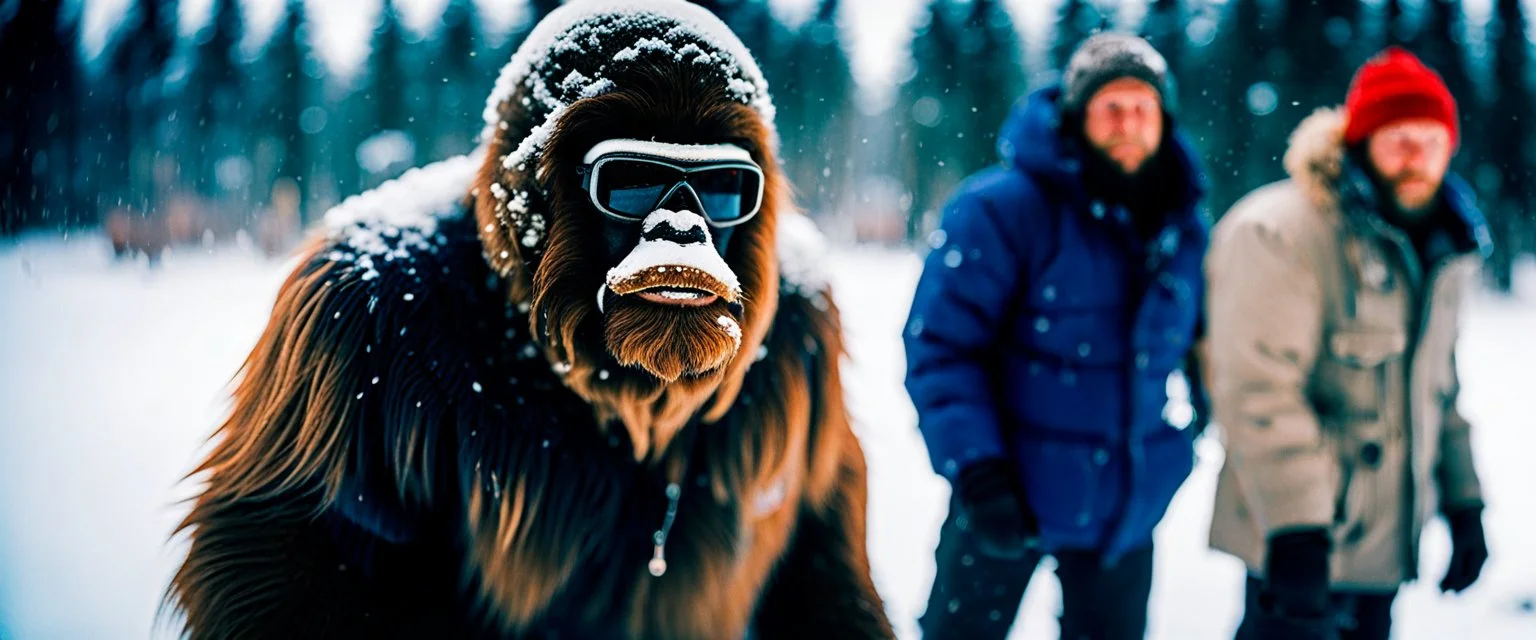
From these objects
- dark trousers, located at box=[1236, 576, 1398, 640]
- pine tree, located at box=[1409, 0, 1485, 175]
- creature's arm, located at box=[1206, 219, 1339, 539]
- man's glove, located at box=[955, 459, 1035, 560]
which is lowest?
dark trousers, located at box=[1236, 576, 1398, 640]

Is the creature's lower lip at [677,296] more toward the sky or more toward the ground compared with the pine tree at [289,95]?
more toward the ground

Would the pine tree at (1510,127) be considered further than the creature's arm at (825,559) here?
Yes

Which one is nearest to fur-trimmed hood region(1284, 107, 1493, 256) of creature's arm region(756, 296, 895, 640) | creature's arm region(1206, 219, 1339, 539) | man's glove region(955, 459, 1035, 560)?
creature's arm region(1206, 219, 1339, 539)

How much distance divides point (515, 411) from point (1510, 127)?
8021 millimetres

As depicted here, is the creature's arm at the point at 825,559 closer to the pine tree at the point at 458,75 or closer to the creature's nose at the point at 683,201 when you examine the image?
the creature's nose at the point at 683,201

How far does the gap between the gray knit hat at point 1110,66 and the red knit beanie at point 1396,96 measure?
0.52 metres

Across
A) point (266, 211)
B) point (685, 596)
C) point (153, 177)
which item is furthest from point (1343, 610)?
point (153, 177)

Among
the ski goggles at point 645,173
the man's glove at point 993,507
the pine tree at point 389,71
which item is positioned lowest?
the man's glove at point 993,507

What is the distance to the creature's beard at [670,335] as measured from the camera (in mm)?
842

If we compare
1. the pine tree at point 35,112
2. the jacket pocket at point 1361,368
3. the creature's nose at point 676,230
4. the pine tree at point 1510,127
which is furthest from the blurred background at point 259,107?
the pine tree at point 1510,127

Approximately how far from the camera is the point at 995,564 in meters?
1.88

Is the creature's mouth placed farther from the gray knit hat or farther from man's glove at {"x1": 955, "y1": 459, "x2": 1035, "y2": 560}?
the gray knit hat

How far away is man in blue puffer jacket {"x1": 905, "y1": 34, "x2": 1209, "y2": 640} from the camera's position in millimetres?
1829

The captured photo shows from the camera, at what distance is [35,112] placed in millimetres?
1230
